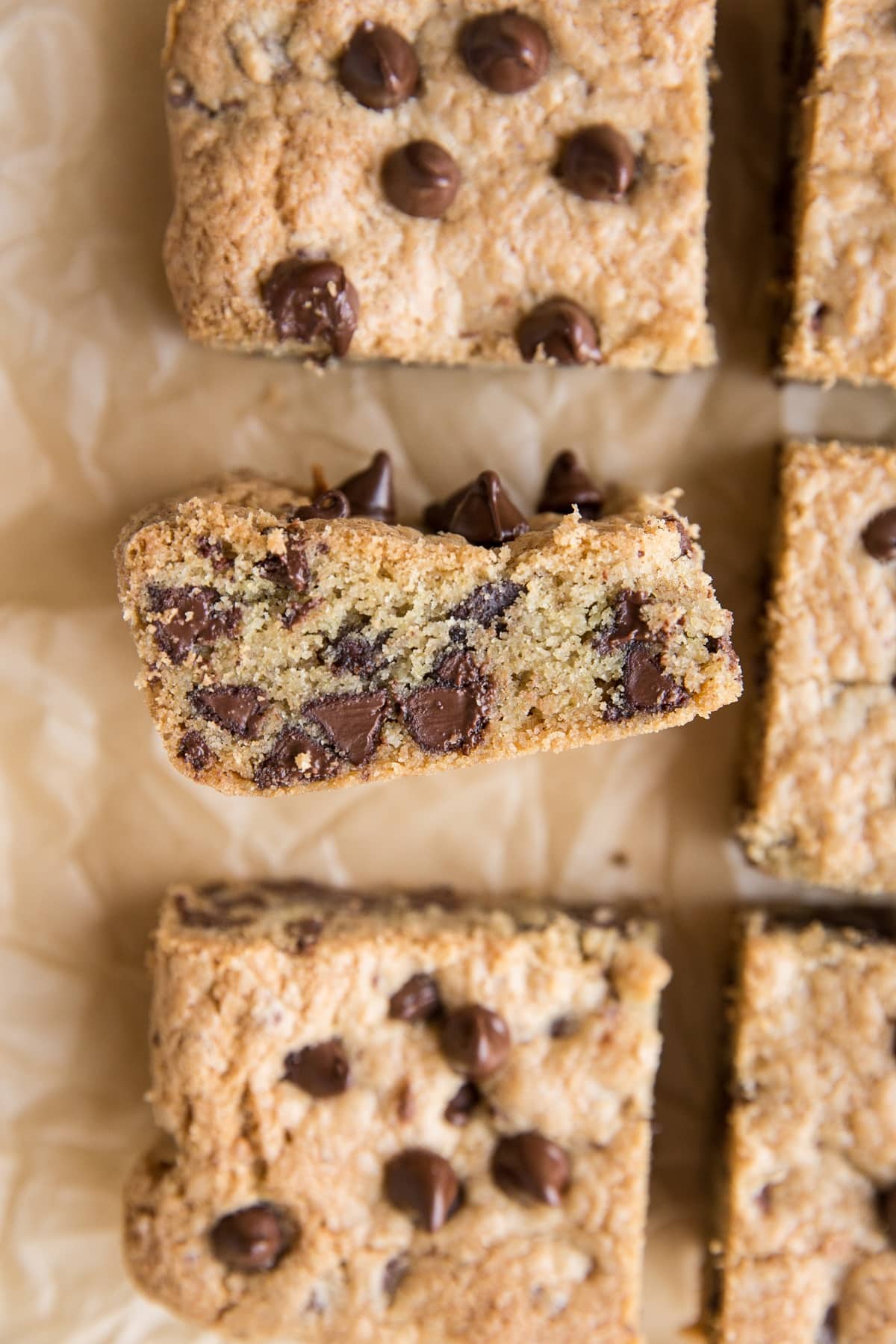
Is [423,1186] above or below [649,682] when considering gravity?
below

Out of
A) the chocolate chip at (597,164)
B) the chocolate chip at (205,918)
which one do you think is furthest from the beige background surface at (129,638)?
the chocolate chip at (597,164)

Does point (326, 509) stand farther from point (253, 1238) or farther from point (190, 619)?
point (253, 1238)

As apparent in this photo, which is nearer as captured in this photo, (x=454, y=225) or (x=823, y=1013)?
(x=454, y=225)

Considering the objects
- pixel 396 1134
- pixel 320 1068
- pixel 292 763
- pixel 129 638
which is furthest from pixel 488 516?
pixel 396 1134

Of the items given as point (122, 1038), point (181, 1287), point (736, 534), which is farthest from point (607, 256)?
point (181, 1287)

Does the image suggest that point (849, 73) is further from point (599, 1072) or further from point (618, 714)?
point (599, 1072)

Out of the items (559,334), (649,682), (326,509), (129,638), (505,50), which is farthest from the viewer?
(129,638)
